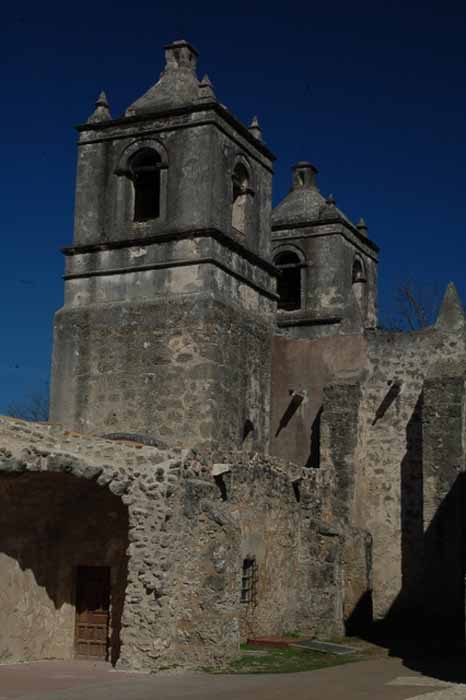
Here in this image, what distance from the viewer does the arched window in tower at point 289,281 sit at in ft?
94.6

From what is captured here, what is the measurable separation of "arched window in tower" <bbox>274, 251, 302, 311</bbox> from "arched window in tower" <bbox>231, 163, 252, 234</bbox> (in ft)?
18.6

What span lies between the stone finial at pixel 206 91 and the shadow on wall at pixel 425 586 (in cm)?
812

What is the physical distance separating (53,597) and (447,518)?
26.6ft

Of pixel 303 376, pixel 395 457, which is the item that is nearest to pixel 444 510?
pixel 395 457

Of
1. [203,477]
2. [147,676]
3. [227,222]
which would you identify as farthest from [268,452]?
[147,676]

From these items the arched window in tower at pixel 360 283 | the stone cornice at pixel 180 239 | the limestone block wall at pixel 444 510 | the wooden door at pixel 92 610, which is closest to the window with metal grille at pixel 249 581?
Answer: the wooden door at pixel 92 610

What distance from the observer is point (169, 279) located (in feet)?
70.0

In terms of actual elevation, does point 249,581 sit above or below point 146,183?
below

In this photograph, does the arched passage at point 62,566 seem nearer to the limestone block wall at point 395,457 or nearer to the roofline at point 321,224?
the limestone block wall at point 395,457

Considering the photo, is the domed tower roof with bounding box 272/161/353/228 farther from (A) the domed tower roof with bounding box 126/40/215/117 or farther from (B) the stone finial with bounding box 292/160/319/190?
(A) the domed tower roof with bounding box 126/40/215/117

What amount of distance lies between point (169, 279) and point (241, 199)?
3.23 meters

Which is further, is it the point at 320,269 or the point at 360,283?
the point at 360,283

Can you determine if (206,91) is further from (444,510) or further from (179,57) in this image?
(444,510)

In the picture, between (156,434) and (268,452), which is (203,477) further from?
(268,452)
